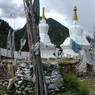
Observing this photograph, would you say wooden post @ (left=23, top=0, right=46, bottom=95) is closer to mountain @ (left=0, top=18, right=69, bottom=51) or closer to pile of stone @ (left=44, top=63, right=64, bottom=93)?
pile of stone @ (left=44, top=63, right=64, bottom=93)

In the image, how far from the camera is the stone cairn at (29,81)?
12.0 metres

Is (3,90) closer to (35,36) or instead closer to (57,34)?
(35,36)

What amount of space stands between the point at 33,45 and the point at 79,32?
1404 inches

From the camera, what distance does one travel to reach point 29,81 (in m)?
12.1

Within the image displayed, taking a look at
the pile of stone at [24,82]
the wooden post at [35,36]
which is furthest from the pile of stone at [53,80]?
the wooden post at [35,36]

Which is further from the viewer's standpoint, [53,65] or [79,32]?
[79,32]

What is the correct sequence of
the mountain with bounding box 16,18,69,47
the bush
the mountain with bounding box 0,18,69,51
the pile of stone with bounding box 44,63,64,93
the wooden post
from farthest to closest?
the mountain with bounding box 16,18,69,47 → the mountain with bounding box 0,18,69,51 → the bush → the pile of stone with bounding box 44,63,64,93 → the wooden post

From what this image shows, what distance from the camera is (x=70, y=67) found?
944 inches

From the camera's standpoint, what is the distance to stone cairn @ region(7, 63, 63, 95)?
12047 millimetres

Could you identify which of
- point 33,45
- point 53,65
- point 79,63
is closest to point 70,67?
point 79,63

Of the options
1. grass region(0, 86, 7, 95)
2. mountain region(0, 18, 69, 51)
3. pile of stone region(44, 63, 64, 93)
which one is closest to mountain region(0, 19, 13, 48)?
mountain region(0, 18, 69, 51)

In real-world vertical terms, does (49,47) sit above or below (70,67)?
above

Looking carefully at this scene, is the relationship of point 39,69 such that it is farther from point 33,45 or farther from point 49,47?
point 49,47

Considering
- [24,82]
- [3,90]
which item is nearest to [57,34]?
[3,90]
